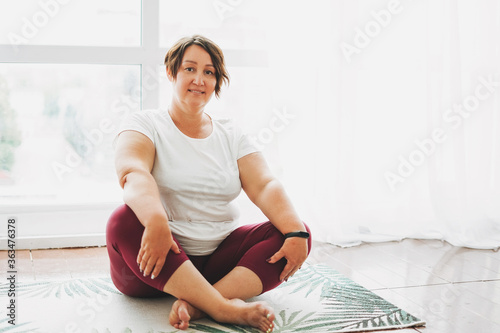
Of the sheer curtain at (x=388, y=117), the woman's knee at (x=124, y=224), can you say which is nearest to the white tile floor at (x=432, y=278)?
the sheer curtain at (x=388, y=117)

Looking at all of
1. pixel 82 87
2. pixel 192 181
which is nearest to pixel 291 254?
pixel 192 181

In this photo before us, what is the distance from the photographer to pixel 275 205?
6.32 feet

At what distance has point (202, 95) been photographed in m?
1.95

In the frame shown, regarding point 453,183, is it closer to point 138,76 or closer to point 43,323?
point 138,76

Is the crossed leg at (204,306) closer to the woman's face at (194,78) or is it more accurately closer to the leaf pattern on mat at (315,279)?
the leaf pattern on mat at (315,279)

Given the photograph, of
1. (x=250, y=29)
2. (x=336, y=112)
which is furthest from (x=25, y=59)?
(x=336, y=112)

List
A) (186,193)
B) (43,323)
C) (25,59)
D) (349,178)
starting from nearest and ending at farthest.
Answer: (43,323)
(186,193)
(25,59)
(349,178)

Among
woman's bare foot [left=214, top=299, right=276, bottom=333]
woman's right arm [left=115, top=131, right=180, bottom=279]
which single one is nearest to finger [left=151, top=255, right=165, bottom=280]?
woman's right arm [left=115, top=131, right=180, bottom=279]

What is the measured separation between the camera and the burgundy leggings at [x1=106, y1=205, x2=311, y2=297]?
1.74 m

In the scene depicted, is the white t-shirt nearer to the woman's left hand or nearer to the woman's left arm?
the woman's left arm

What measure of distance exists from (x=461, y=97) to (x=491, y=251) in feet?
2.39

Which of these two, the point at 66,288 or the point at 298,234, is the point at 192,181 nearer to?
the point at 298,234

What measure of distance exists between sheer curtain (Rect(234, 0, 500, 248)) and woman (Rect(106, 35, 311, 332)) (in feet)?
2.53

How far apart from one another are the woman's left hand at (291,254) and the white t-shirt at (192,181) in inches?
9.1
